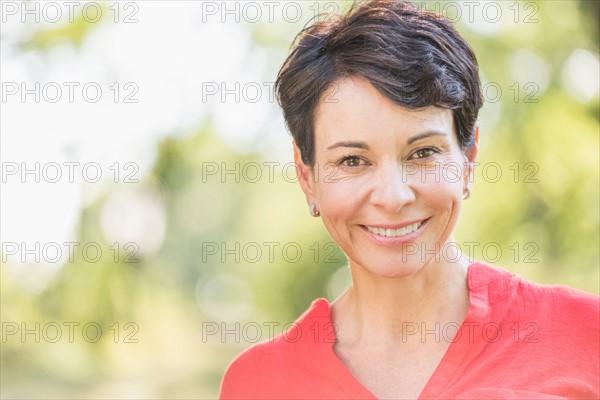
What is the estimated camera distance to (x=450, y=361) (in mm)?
1944

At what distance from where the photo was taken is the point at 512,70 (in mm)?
6289

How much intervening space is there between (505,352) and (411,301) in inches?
9.5

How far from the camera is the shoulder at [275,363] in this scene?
214cm

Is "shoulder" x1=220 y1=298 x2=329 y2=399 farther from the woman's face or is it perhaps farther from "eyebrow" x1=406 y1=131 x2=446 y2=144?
"eyebrow" x1=406 y1=131 x2=446 y2=144

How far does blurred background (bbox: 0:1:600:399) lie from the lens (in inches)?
229

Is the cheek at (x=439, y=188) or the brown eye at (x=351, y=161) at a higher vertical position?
the brown eye at (x=351, y=161)

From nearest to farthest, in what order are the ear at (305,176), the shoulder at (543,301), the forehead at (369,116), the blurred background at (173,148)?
the forehead at (369,116) → the shoulder at (543,301) → the ear at (305,176) → the blurred background at (173,148)

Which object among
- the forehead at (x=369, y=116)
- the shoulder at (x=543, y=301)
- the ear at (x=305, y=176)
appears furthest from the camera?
the ear at (x=305, y=176)

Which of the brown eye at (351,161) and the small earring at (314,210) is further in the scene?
the small earring at (314,210)

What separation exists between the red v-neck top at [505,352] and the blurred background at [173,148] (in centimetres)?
334

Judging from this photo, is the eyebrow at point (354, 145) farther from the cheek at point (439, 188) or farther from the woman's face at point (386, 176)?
the cheek at point (439, 188)


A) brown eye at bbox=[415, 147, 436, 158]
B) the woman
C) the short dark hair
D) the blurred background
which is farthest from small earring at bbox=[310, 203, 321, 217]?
the blurred background

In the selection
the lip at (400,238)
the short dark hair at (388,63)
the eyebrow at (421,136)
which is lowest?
the lip at (400,238)

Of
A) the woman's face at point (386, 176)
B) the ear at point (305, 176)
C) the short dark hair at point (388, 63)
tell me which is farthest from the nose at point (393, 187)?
the ear at point (305, 176)
